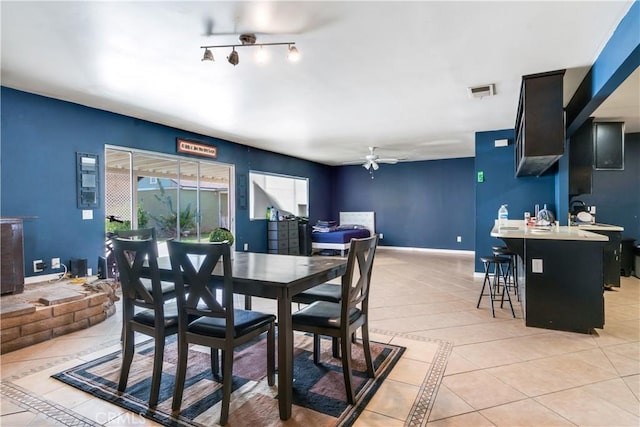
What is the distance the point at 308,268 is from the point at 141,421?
1269 millimetres

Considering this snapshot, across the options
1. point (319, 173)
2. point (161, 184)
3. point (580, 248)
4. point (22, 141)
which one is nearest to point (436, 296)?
point (580, 248)

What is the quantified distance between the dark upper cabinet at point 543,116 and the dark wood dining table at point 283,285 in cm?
251

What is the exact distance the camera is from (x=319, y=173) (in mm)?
9969

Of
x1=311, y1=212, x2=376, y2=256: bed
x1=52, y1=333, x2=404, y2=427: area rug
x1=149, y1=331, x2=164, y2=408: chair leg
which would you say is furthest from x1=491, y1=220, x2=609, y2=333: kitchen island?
x1=311, y1=212, x2=376, y2=256: bed

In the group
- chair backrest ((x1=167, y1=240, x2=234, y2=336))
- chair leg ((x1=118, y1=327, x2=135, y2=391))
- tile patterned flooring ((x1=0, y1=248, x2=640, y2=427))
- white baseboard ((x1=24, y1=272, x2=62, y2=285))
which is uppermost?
chair backrest ((x1=167, y1=240, x2=234, y2=336))

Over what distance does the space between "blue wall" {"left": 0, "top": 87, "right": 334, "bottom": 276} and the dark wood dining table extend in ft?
8.50

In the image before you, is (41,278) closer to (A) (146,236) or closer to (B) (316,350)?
(A) (146,236)

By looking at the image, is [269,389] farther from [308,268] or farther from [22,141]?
[22,141]

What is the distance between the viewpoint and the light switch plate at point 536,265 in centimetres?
334

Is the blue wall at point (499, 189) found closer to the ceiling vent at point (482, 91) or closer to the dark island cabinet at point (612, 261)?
the dark island cabinet at point (612, 261)

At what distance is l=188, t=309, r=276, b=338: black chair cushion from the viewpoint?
1.94 m

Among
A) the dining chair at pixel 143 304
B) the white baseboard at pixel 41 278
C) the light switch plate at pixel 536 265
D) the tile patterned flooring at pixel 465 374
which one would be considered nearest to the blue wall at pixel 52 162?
the white baseboard at pixel 41 278

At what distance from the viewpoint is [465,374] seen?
7.88ft

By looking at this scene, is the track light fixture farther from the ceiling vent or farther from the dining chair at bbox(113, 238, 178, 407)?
the ceiling vent
